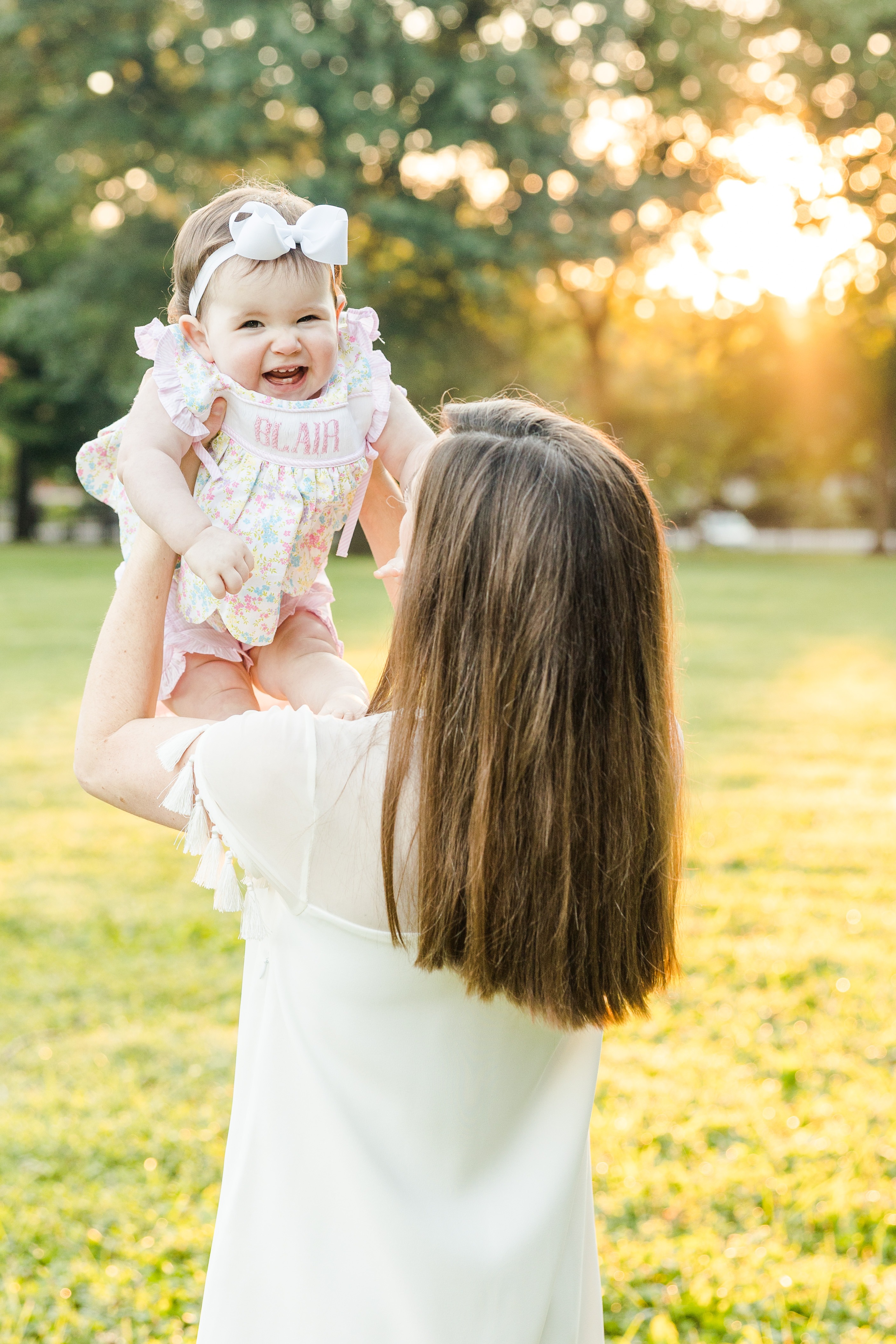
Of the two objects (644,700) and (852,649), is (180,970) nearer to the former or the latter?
(644,700)

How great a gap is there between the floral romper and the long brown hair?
491mm

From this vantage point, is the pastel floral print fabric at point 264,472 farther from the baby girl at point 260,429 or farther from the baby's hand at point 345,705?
the baby's hand at point 345,705

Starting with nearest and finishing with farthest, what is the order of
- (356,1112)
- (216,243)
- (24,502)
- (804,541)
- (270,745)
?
(270,745) < (356,1112) < (216,243) < (24,502) < (804,541)

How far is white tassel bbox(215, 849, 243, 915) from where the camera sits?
1.37 meters

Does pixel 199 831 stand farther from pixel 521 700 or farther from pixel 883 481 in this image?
pixel 883 481

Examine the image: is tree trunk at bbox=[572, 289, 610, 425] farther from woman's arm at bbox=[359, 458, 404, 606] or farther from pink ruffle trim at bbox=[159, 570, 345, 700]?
pink ruffle trim at bbox=[159, 570, 345, 700]

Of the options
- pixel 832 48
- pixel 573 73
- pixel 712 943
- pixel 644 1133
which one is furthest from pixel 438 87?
pixel 644 1133

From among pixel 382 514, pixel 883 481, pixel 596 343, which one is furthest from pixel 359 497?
pixel 883 481

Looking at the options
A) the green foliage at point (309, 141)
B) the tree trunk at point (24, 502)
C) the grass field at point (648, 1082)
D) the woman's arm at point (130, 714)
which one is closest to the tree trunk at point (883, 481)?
the green foliage at point (309, 141)

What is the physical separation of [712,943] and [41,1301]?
118 inches

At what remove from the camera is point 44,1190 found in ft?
11.1

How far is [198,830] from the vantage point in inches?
53.9

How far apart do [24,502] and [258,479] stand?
3382 centimetres

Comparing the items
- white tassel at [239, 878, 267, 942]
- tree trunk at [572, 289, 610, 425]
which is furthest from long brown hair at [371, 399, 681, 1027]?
tree trunk at [572, 289, 610, 425]
